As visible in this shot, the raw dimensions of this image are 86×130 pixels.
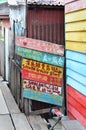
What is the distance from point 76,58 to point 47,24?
76.1 inches

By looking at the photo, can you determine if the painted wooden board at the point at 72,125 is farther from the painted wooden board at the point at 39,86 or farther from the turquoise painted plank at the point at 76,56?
the painted wooden board at the point at 39,86

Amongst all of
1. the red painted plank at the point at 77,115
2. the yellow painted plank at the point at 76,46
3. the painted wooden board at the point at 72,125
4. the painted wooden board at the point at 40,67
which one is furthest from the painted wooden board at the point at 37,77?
the painted wooden board at the point at 72,125

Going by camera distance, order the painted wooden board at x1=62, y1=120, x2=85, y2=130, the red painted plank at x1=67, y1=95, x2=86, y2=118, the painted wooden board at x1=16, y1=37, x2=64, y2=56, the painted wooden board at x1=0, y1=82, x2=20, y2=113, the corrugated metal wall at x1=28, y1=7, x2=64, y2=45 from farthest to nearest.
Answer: the painted wooden board at x1=0, y1=82, x2=20, y2=113 → the corrugated metal wall at x1=28, y1=7, x2=64, y2=45 → the painted wooden board at x1=16, y1=37, x2=64, y2=56 → the painted wooden board at x1=62, y1=120, x2=85, y2=130 → the red painted plank at x1=67, y1=95, x2=86, y2=118

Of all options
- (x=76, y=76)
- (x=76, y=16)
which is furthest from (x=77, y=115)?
(x=76, y=16)

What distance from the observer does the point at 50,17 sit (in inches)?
277

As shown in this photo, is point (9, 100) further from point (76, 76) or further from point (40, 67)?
point (76, 76)

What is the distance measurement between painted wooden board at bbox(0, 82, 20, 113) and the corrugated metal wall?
1731mm

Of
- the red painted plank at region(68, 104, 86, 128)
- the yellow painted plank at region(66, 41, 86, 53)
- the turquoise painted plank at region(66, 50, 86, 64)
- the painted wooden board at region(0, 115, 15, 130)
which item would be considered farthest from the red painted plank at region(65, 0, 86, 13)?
the painted wooden board at region(0, 115, 15, 130)

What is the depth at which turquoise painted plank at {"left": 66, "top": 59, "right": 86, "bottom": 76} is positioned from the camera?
499cm

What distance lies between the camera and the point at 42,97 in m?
6.81

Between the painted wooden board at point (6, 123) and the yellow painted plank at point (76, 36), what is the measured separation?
1985 millimetres

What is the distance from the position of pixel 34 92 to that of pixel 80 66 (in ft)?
6.26

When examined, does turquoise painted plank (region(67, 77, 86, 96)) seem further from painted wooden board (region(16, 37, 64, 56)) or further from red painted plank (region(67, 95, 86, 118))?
painted wooden board (region(16, 37, 64, 56))

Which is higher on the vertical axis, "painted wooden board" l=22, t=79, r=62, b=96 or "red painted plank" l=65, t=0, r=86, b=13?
"red painted plank" l=65, t=0, r=86, b=13
